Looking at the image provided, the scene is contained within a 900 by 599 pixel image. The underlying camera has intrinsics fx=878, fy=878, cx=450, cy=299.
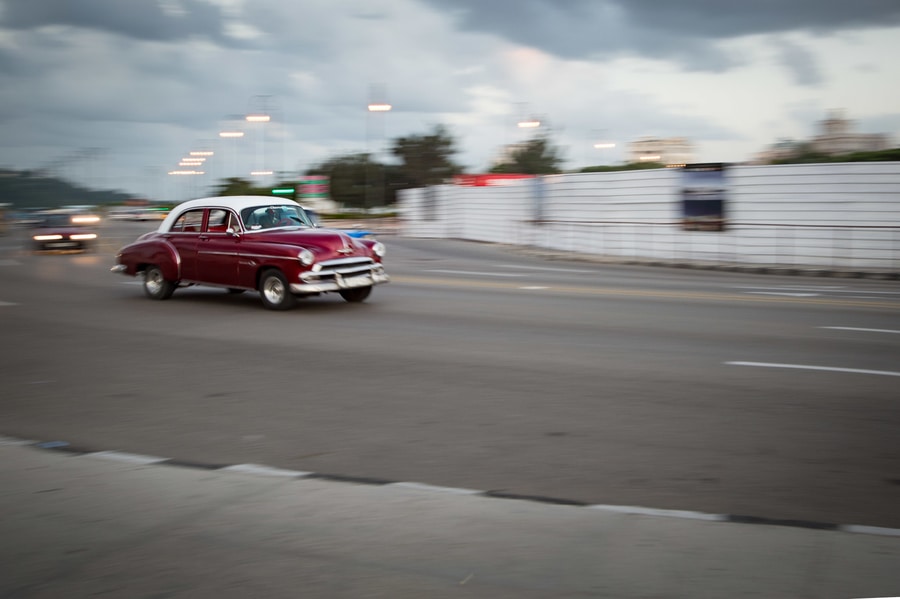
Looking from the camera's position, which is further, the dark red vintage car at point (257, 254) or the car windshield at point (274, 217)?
the car windshield at point (274, 217)

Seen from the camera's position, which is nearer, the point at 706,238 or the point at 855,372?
the point at 855,372

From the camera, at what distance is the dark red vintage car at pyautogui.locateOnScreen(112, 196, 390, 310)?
526 inches

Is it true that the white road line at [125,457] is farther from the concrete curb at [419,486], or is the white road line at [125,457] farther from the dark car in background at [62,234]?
the dark car in background at [62,234]

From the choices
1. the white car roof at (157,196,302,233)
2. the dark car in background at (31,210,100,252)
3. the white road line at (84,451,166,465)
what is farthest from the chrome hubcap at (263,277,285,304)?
the dark car in background at (31,210,100,252)

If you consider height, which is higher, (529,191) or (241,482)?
(529,191)

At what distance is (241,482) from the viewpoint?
5.10m

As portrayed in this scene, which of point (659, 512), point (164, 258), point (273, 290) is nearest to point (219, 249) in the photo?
point (273, 290)

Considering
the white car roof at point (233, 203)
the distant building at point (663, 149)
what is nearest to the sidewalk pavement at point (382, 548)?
the white car roof at point (233, 203)

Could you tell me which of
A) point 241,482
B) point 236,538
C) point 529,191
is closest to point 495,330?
point 241,482

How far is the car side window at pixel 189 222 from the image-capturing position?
14719 mm

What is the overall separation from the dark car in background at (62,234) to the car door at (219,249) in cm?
2227

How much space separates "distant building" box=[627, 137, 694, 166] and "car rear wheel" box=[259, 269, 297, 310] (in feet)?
396

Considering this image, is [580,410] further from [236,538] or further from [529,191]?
[529,191]

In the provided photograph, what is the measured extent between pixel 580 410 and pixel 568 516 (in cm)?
253
